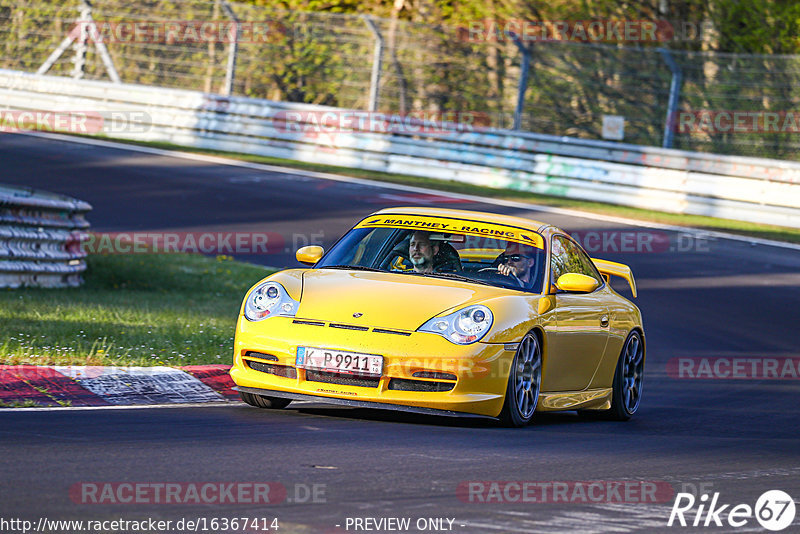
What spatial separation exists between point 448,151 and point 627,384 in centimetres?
1492

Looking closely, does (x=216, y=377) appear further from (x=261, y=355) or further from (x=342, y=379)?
(x=342, y=379)

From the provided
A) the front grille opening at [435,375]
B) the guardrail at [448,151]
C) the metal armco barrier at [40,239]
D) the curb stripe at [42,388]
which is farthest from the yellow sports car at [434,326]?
the guardrail at [448,151]

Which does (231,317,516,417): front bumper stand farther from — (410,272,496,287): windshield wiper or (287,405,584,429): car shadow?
(410,272,496,287): windshield wiper

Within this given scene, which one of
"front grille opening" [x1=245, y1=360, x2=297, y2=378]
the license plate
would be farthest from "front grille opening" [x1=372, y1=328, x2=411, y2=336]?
"front grille opening" [x1=245, y1=360, x2=297, y2=378]

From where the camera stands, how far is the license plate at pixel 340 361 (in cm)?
703

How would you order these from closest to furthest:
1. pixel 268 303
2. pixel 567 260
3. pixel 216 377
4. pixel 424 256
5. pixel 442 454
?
pixel 442 454 < pixel 268 303 < pixel 424 256 < pixel 216 377 < pixel 567 260

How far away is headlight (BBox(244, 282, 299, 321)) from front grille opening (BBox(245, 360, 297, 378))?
0.26 m

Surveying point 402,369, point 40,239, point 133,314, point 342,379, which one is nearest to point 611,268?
point 402,369

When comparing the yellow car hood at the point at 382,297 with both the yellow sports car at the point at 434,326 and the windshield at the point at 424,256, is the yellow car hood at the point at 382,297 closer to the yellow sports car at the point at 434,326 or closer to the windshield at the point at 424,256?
the yellow sports car at the point at 434,326

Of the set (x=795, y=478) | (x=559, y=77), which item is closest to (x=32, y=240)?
(x=795, y=478)

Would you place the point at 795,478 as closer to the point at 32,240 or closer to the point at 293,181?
the point at 32,240

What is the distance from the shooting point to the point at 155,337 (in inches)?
382

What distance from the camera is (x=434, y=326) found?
7180 millimetres

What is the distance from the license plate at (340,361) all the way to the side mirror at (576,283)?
4.98 ft
